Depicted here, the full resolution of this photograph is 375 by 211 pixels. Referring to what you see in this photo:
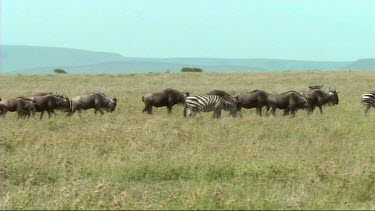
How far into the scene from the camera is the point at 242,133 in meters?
14.2

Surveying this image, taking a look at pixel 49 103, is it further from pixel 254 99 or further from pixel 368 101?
pixel 368 101

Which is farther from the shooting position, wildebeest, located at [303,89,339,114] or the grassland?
wildebeest, located at [303,89,339,114]

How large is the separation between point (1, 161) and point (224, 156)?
391cm

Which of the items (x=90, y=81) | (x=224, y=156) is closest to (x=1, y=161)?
(x=224, y=156)

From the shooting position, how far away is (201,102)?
795 inches

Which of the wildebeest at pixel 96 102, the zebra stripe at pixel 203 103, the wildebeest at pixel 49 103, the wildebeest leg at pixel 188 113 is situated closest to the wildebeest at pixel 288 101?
the zebra stripe at pixel 203 103

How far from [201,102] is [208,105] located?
0.27m

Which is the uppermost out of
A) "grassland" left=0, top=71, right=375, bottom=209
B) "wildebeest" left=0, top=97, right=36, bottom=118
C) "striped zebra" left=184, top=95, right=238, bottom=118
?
"grassland" left=0, top=71, right=375, bottom=209

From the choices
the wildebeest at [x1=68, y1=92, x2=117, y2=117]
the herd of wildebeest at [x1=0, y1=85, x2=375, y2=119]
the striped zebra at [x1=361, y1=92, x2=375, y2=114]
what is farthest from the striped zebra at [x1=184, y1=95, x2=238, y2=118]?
the striped zebra at [x1=361, y1=92, x2=375, y2=114]

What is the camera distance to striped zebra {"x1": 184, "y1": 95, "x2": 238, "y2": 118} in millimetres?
20188

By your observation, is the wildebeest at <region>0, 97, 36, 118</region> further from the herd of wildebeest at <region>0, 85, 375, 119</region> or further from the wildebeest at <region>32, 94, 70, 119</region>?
the wildebeest at <region>32, 94, 70, 119</region>

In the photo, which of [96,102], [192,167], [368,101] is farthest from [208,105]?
[192,167]

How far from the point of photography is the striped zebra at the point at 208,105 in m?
20.2

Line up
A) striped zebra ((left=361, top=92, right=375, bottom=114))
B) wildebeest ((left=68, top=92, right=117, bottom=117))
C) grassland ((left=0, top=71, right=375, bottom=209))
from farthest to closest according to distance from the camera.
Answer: striped zebra ((left=361, top=92, right=375, bottom=114)), wildebeest ((left=68, top=92, right=117, bottom=117)), grassland ((left=0, top=71, right=375, bottom=209))
